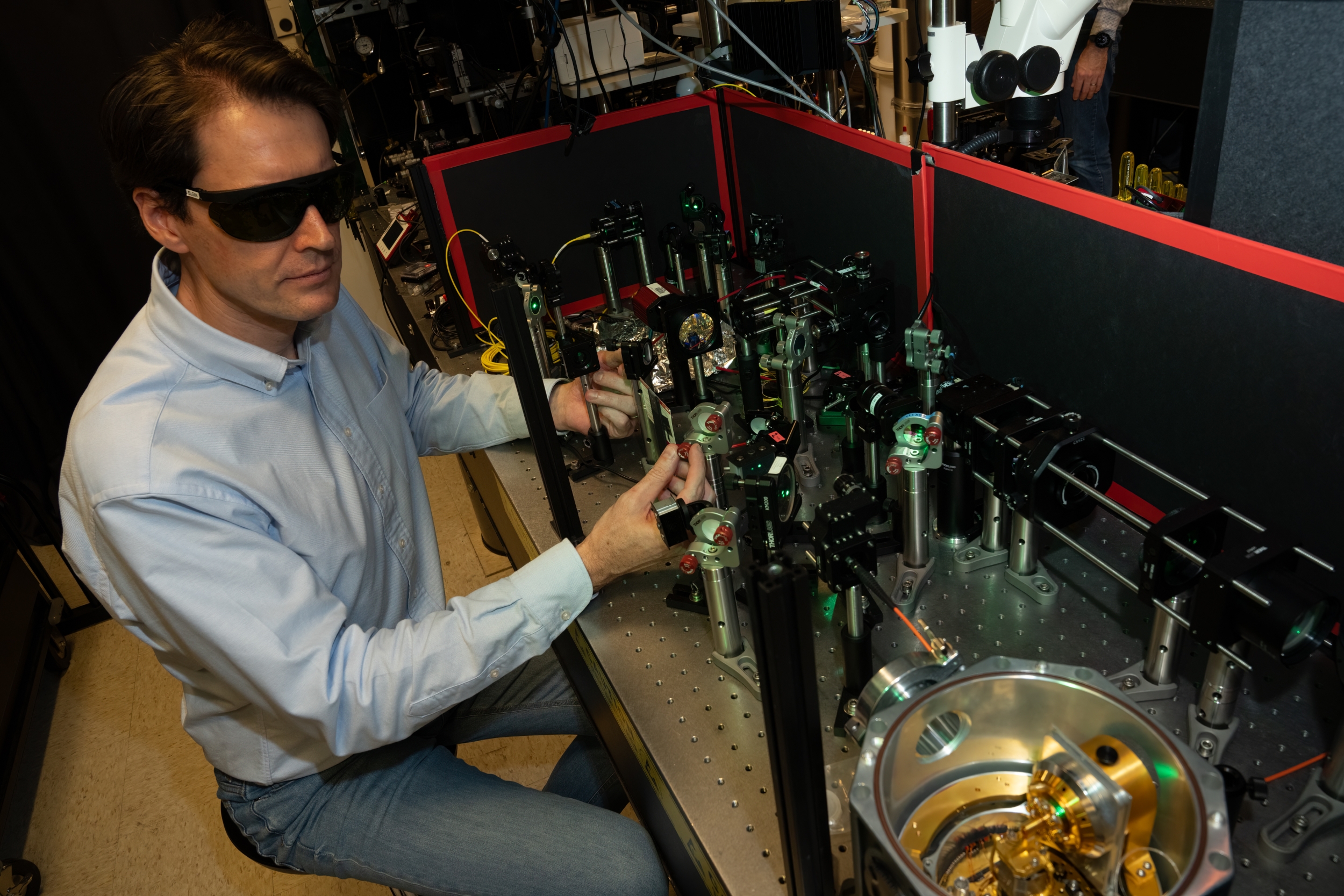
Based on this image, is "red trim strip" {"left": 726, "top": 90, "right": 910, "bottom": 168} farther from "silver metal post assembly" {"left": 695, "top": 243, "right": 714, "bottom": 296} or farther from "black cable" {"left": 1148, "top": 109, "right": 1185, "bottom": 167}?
"black cable" {"left": 1148, "top": 109, "right": 1185, "bottom": 167}

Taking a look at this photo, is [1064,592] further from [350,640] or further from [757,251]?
[757,251]

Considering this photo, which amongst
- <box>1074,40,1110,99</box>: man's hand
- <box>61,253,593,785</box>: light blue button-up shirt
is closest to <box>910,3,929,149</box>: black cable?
<box>61,253,593,785</box>: light blue button-up shirt

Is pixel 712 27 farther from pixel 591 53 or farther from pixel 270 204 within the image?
pixel 270 204

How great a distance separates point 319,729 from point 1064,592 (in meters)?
0.88

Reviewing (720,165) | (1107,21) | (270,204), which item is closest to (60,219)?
(720,165)

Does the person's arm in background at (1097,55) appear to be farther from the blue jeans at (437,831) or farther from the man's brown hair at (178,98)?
the blue jeans at (437,831)

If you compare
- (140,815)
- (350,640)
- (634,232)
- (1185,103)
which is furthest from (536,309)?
(1185,103)

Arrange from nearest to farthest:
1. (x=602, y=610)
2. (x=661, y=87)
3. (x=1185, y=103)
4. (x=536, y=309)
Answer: (x=602, y=610)
(x=536, y=309)
(x=661, y=87)
(x=1185, y=103)

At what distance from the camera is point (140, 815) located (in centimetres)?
198

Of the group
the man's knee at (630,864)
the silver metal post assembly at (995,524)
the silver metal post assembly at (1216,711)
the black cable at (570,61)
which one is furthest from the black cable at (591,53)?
the silver metal post assembly at (1216,711)

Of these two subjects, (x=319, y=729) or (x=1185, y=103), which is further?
(x=1185, y=103)

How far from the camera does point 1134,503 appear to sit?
1148 millimetres

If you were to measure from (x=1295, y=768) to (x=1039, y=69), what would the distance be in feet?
2.78

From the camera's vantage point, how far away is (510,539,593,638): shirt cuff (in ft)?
3.26
